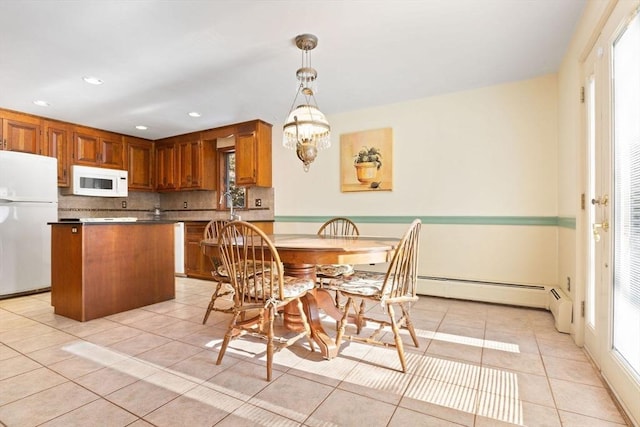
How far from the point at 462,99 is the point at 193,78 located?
2.73 meters

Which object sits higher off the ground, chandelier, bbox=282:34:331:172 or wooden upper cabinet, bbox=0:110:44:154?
wooden upper cabinet, bbox=0:110:44:154

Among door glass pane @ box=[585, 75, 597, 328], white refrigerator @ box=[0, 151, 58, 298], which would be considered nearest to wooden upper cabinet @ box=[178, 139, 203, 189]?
white refrigerator @ box=[0, 151, 58, 298]

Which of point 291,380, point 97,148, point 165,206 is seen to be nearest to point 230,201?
point 165,206

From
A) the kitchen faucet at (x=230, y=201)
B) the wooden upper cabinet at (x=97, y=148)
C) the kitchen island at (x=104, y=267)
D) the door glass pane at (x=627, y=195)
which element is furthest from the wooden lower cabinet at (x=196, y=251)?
the door glass pane at (x=627, y=195)

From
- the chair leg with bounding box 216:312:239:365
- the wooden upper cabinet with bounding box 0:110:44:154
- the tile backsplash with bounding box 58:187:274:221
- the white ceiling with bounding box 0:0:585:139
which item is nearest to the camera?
the chair leg with bounding box 216:312:239:365

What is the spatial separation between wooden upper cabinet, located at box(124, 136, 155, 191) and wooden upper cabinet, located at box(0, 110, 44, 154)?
1108mm

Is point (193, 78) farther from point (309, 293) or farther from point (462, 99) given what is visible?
point (462, 99)

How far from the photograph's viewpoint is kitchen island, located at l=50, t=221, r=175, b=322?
8.73 feet

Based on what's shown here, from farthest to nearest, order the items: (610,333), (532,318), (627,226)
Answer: (532,318) < (610,333) < (627,226)

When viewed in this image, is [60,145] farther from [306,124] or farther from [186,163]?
[306,124]

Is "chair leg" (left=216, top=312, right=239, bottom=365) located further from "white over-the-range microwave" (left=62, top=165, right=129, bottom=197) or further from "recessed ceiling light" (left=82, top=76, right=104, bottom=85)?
"white over-the-range microwave" (left=62, top=165, right=129, bottom=197)

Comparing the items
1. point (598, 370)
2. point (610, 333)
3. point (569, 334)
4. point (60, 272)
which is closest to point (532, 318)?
point (569, 334)

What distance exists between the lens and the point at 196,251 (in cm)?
454

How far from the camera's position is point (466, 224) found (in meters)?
3.31
